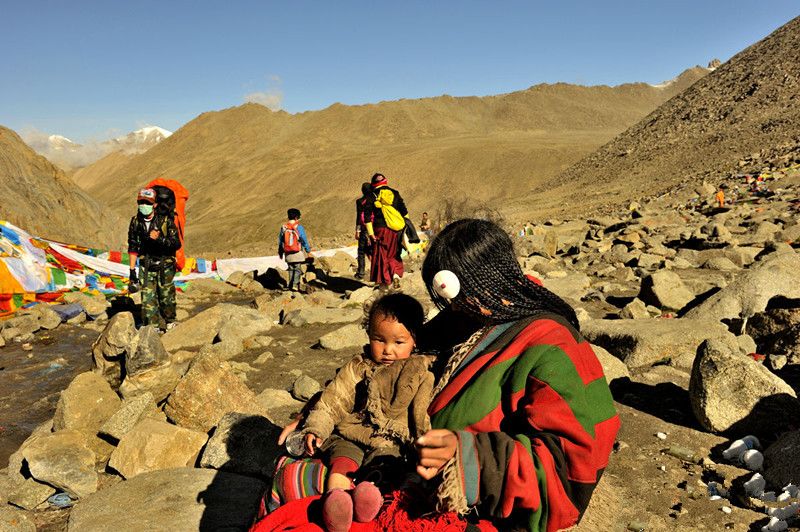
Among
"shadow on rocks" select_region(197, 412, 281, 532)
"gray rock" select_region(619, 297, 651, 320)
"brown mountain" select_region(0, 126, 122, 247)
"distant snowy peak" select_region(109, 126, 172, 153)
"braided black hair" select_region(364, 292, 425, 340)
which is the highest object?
"distant snowy peak" select_region(109, 126, 172, 153)

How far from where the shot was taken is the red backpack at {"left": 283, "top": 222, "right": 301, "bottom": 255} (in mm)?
9516

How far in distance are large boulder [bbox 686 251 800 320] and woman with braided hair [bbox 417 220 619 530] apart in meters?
4.12

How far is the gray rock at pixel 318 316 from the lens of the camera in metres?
7.40

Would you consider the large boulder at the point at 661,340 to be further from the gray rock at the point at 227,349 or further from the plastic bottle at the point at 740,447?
the gray rock at the point at 227,349

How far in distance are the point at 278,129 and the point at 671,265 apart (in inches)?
2310

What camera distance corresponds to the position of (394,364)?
87.0 inches

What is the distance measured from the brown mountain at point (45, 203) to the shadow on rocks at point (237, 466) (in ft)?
35.0

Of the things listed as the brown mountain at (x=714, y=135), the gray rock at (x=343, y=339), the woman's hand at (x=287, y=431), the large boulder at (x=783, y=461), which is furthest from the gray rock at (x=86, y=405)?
the brown mountain at (x=714, y=135)

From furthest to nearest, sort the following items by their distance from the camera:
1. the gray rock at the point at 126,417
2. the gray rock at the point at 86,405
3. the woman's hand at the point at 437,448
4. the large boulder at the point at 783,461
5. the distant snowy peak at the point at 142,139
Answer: the distant snowy peak at the point at 142,139, the gray rock at the point at 86,405, the gray rock at the point at 126,417, the large boulder at the point at 783,461, the woman's hand at the point at 437,448

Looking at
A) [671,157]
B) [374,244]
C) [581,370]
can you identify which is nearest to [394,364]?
[581,370]

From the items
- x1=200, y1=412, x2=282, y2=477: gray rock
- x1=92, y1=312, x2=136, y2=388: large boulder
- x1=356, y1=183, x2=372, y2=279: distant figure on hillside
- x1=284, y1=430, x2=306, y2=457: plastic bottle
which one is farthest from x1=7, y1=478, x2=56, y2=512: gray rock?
x1=356, y1=183, x2=372, y2=279: distant figure on hillside

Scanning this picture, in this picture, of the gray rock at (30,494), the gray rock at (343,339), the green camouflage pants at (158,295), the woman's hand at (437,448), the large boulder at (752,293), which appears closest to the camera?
the woman's hand at (437,448)

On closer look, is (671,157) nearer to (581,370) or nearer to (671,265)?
(671,265)

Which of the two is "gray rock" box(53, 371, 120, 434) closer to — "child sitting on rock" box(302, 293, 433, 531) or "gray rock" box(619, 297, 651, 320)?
"child sitting on rock" box(302, 293, 433, 531)
